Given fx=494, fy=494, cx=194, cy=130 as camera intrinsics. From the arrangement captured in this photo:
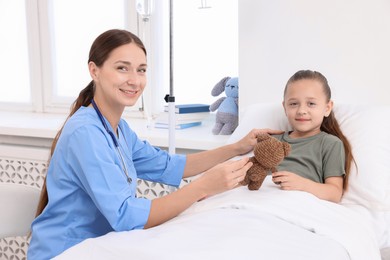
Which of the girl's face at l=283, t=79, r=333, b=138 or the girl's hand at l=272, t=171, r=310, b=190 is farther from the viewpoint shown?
the girl's face at l=283, t=79, r=333, b=138

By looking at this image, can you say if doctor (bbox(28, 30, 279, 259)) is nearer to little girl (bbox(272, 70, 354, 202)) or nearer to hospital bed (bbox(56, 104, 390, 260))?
hospital bed (bbox(56, 104, 390, 260))

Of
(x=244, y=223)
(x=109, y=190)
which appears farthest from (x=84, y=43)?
(x=244, y=223)

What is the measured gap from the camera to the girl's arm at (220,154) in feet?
5.02

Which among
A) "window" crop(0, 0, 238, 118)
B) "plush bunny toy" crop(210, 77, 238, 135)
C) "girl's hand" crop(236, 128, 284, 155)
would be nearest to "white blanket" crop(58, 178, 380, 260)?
"girl's hand" crop(236, 128, 284, 155)

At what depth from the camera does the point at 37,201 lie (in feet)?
4.50

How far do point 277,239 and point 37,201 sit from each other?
73cm

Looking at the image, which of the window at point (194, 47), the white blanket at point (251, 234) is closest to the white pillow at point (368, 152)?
the white blanket at point (251, 234)

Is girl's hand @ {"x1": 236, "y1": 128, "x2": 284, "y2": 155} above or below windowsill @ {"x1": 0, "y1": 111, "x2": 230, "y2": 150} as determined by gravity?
above

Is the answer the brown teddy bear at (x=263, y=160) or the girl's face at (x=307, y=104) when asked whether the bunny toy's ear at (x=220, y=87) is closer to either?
the girl's face at (x=307, y=104)

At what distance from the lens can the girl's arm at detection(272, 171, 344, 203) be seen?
50.1 inches

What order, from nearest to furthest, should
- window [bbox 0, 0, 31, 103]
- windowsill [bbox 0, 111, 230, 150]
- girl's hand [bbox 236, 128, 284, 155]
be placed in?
girl's hand [bbox 236, 128, 284, 155] → windowsill [bbox 0, 111, 230, 150] → window [bbox 0, 0, 31, 103]

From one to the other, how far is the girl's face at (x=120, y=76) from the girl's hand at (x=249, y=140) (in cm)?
39

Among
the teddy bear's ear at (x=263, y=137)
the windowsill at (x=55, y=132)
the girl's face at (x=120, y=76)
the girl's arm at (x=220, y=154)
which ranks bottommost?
the windowsill at (x=55, y=132)

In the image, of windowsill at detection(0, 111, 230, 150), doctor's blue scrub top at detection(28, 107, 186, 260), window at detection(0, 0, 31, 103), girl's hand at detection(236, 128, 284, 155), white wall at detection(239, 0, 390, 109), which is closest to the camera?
doctor's blue scrub top at detection(28, 107, 186, 260)
